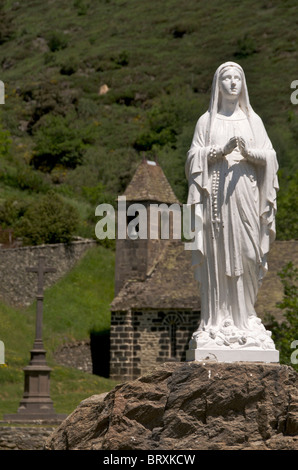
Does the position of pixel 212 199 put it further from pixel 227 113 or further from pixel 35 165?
pixel 35 165

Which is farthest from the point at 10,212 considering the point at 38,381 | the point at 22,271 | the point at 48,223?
the point at 38,381

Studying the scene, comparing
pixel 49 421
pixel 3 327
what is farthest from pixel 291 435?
pixel 3 327

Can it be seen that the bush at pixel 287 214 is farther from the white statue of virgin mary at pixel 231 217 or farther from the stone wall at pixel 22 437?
the white statue of virgin mary at pixel 231 217

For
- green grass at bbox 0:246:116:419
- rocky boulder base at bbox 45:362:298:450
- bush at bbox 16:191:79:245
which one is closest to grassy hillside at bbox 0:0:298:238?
bush at bbox 16:191:79:245

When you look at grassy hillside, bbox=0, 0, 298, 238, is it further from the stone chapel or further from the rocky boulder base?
the rocky boulder base

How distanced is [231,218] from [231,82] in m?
1.51

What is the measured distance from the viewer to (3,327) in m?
39.1

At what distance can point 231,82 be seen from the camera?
37.0ft

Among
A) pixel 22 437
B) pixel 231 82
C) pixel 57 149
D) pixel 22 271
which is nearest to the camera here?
pixel 231 82

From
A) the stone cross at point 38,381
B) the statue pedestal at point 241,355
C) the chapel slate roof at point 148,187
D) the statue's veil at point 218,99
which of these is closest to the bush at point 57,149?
the chapel slate roof at point 148,187

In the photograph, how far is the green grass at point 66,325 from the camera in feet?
109

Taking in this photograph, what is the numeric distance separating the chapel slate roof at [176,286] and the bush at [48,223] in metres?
7.25

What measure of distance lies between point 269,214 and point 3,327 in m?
29.0

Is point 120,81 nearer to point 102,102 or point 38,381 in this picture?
point 102,102
